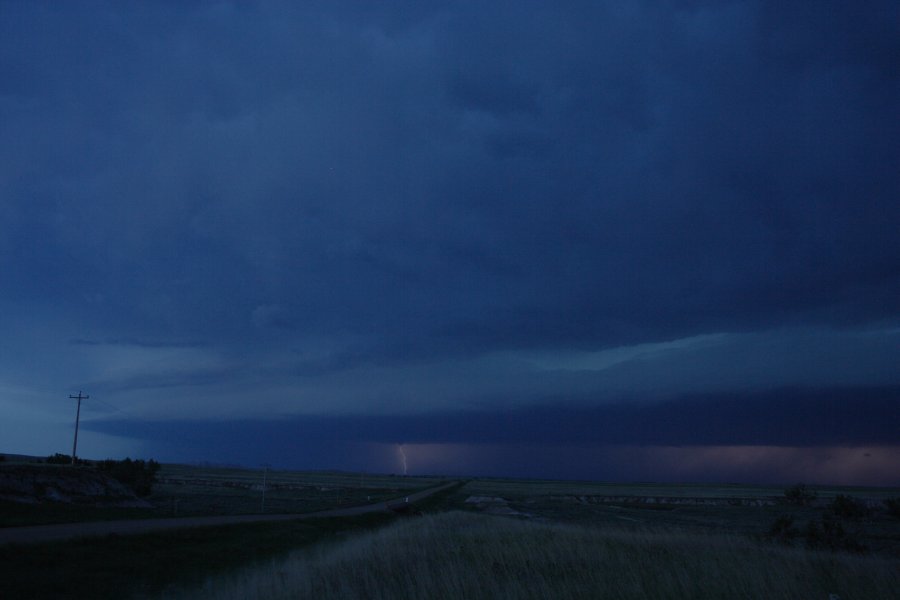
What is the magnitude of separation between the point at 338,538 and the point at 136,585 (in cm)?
1532

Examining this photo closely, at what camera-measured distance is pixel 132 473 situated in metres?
61.1

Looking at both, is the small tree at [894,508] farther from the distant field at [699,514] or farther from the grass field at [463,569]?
the grass field at [463,569]

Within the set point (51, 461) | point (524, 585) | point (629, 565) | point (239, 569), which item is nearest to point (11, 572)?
point (239, 569)

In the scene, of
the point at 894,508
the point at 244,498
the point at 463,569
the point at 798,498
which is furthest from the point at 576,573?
the point at 798,498

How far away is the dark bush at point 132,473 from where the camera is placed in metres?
59.6

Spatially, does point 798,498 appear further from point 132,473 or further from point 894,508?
point 132,473

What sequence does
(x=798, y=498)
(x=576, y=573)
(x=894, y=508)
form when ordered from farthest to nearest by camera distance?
(x=798, y=498) → (x=894, y=508) → (x=576, y=573)

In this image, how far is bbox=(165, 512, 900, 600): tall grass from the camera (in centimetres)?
1209

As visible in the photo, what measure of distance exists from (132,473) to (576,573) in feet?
192

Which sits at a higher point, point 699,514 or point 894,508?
point 699,514

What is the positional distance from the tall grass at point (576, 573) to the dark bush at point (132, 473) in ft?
159

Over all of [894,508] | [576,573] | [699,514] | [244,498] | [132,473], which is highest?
[132,473]

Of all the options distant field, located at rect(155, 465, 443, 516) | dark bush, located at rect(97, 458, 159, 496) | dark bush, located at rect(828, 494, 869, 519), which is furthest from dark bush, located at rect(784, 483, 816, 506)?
dark bush, located at rect(97, 458, 159, 496)

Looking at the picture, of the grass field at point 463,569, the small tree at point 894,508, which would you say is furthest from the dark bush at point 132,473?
the small tree at point 894,508
